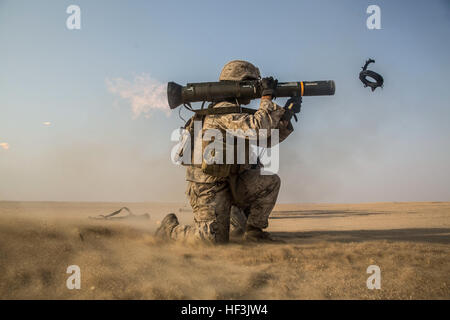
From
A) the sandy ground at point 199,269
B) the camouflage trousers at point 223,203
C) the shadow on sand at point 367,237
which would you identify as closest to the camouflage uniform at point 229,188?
the camouflage trousers at point 223,203

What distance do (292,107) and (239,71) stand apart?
739mm

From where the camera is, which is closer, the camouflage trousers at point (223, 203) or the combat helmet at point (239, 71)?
the camouflage trousers at point (223, 203)

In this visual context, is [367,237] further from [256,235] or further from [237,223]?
[237,223]

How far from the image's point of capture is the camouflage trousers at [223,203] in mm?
3023

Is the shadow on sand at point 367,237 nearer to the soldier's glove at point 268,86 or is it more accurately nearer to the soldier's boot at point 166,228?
the soldier's boot at point 166,228

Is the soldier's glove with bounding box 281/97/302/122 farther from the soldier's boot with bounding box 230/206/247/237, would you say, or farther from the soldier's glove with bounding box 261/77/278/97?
the soldier's boot with bounding box 230/206/247/237

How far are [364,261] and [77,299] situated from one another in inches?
72.2

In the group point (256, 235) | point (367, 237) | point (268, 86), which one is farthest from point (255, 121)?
point (367, 237)

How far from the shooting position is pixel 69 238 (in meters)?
2.41

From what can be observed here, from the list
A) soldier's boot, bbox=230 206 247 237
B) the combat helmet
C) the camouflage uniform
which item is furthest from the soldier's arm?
soldier's boot, bbox=230 206 247 237

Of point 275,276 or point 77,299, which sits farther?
point 275,276

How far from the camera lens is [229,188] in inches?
130
